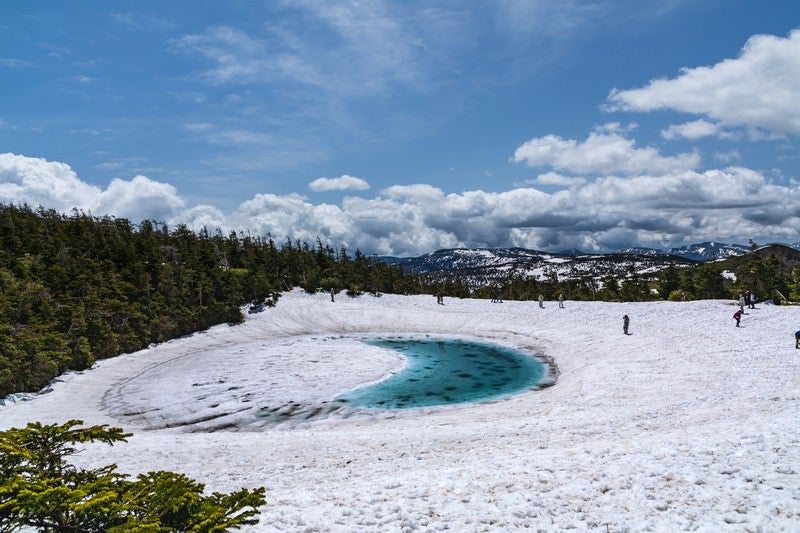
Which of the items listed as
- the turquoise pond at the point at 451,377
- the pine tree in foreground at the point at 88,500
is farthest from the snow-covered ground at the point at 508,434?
the pine tree in foreground at the point at 88,500

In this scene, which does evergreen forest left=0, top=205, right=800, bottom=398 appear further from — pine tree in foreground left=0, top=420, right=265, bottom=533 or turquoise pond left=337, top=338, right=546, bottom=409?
pine tree in foreground left=0, top=420, right=265, bottom=533

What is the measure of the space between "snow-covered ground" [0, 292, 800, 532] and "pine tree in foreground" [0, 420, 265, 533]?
4701mm

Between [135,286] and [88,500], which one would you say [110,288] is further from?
[88,500]

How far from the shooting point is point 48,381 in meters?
42.6

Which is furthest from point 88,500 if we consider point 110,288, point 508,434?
point 110,288

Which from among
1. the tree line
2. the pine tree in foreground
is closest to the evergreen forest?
the tree line

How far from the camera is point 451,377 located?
4494cm

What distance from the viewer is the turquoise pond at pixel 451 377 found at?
37.0m

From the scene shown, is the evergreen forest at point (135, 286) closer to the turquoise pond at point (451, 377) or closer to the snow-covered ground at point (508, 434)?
the snow-covered ground at point (508, 434)

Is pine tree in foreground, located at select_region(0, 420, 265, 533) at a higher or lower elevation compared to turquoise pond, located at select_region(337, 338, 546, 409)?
higher

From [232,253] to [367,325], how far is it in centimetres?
4897

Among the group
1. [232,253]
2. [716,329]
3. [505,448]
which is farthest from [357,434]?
[232,253]

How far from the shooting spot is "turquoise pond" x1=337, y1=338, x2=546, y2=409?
121 feet

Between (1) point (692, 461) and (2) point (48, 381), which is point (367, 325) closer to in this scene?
(2) point (48, 381)
